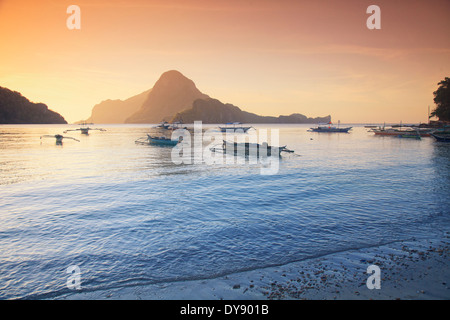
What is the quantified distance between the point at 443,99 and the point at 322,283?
424 ft

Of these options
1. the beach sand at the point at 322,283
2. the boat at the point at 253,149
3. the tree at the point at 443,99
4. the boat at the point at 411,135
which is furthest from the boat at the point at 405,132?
the beach sand at the point at 322,283

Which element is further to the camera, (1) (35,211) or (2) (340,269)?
(1) (35,211)

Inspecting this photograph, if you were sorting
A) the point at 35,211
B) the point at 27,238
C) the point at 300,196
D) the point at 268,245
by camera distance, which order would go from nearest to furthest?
the point at 268,245, the point at 27,238, the point at 35,211, the point at 300,196

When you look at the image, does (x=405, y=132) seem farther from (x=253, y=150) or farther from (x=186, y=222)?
(x=186, y=222)

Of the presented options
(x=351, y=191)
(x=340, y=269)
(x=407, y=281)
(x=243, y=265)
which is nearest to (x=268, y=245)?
(x=243, y=265)

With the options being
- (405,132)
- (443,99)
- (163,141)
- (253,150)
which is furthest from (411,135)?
(163,141)

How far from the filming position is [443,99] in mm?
99000

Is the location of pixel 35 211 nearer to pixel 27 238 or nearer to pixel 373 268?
pixel 27 238

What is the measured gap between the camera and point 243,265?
29.2 ft

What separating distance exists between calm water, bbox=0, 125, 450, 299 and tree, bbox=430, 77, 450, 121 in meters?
100

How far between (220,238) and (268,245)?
224cm

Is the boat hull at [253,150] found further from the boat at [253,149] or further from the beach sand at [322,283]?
the beach sand at [322,283]

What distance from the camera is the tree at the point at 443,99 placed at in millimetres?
97438

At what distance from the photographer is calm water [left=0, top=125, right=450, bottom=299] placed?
882cm
